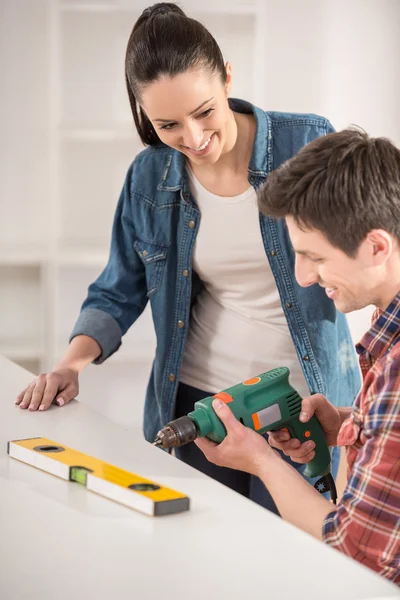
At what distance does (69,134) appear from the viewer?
3.50 m

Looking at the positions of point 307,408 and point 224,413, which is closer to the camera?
point 224,413

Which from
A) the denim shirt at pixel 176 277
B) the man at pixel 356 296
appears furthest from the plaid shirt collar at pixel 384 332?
the denim shirt at pixel 176 277

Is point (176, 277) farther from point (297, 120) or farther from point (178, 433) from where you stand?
point (178, 433)

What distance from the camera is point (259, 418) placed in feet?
4.89

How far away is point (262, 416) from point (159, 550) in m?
0.54

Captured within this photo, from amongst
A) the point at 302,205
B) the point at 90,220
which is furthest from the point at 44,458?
the point at 90,220

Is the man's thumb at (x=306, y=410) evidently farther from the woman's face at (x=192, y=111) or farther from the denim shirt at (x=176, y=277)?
the woman's face at (x=192, y=111)

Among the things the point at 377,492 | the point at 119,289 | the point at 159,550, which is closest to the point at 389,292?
the point at 377,492

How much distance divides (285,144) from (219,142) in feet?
0.70

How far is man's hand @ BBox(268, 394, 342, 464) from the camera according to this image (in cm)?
156

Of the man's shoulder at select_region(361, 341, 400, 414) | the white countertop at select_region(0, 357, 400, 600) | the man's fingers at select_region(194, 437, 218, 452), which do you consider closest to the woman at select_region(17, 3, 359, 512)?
the man's fingers at select_region(194, 437, 218, 452)

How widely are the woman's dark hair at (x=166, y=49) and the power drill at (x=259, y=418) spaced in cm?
61

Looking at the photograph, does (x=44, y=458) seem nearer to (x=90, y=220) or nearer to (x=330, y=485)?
(x=330, y=485)

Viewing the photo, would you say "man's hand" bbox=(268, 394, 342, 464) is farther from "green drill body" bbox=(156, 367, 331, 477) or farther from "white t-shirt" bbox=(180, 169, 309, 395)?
"white t-shirt" bbox=(180, 169, 309, 395)
